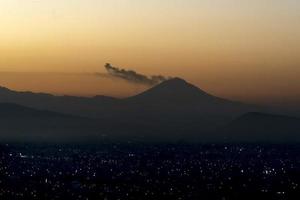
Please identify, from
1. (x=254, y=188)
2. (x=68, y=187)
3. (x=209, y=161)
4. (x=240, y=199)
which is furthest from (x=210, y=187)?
(x=209, y=161)

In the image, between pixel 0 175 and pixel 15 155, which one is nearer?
pixel 0 175

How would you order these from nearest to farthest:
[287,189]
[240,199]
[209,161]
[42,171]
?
[240,199], [287,189], [42,171], [209,161]

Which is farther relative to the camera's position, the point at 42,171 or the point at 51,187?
the point at 42,171

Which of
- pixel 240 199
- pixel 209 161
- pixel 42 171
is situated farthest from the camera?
pixel 209 161

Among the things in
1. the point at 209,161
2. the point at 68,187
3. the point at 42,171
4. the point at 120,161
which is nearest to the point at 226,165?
the point at 209,161

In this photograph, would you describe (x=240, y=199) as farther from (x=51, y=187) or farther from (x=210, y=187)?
(x=51, y=187)

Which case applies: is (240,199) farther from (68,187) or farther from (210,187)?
(68,187)
